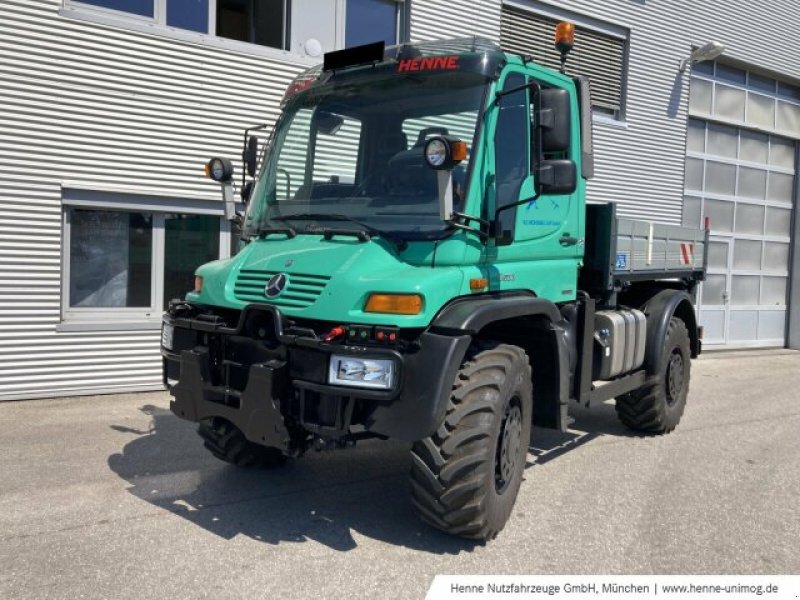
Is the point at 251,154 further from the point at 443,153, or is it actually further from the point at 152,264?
the point at 152,264

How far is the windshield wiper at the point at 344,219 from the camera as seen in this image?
13.4 feet

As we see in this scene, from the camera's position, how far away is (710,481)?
5527 mm

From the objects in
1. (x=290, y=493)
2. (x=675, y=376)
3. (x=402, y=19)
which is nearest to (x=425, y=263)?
(x=290, y=493)

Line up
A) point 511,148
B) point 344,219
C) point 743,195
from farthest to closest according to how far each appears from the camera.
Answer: point 743,195
point 511,148
point 344,219

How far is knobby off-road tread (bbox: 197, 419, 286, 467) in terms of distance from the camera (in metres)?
5.04

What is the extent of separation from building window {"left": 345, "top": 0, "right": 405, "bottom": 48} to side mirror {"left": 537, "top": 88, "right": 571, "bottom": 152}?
215 inches

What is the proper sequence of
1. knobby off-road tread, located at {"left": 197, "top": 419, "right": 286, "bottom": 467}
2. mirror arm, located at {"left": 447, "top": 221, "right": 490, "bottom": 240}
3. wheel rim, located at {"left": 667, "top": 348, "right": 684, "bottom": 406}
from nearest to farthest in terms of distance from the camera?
mirror arm, located at {"left": 447, "top": 221, "right": 490, "bottom": 240}, knobby off-road tread, located at {"left": 197, "top": 419, "right": 286, "bottom": 467}, wheel rim, located at {"left": 667, "top": 348, "right": 684, "bottom": 406}

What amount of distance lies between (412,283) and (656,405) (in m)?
3.86

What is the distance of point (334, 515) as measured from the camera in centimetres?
456

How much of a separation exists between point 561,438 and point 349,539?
119 inches

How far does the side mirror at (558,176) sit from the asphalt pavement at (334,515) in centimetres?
201

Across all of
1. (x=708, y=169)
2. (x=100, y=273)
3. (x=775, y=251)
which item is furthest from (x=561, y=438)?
(x=775, y=251)

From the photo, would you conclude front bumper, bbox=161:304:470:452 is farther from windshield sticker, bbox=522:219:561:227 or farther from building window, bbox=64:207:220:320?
building window, bbox=64:207:220:320

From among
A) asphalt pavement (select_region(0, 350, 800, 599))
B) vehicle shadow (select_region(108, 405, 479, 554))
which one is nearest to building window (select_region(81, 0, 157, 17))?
asphalt pavement (select_region(0, 350, 800, 599))
